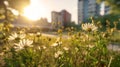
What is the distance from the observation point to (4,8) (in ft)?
66.9

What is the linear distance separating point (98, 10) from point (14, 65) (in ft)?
321

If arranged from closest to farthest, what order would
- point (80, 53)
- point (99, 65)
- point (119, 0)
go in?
point (99, 65)
point (80, 53)
point (119, 0)

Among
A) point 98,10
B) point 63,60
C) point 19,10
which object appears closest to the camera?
point 63,60

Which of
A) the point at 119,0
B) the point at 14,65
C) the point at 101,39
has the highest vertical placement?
the point at 119,0

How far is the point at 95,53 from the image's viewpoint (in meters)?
4.23

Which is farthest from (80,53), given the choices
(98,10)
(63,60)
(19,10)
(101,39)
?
(98,10)

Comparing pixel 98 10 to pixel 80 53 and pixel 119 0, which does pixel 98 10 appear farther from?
pixel 80 53

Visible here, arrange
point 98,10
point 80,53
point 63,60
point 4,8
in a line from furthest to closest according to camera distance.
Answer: point 98,10 → point 4,8 → point 80,53 → point 63,60

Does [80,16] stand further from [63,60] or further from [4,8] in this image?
[63,60]

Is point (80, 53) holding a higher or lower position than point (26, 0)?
lower

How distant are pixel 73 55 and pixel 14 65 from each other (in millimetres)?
1102

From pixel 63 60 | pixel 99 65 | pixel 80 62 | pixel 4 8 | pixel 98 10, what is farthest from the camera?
pixel 98 10

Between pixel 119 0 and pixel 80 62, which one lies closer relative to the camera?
pixel 80 62

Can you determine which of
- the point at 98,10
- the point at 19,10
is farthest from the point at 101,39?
the point at 98,10
